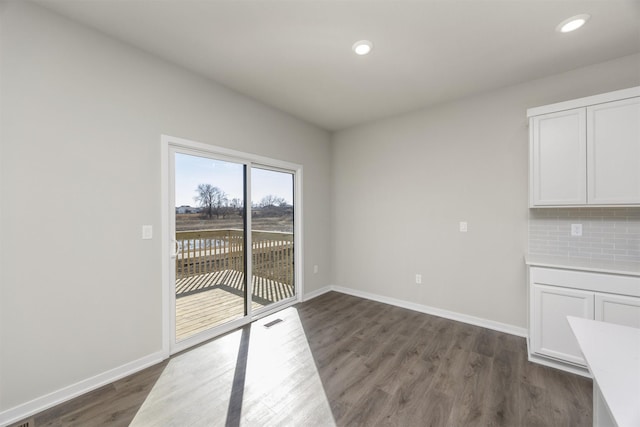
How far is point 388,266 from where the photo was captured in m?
3.91

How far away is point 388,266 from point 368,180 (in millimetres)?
1378

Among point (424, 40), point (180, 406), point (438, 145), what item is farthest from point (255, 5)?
point (180, 406)

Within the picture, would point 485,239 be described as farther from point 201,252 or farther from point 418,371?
point 201,252

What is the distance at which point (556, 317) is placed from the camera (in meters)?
2.27

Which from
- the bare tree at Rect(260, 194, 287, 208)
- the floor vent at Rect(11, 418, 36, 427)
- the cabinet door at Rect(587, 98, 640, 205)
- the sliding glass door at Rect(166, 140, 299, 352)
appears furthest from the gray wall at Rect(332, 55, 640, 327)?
the floor vent at Rect(11, 418, 36, 427)

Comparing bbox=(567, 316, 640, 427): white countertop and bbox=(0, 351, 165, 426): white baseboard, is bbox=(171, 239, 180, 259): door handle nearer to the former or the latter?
bbox=(0, 351, 165, 426): white baseboard

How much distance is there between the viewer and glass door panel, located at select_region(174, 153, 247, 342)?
8.66 feet

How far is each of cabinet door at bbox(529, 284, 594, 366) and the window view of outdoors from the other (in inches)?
115

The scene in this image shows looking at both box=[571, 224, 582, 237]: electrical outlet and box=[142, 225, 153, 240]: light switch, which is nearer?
box=[142, 225, 153, 240]: light switch

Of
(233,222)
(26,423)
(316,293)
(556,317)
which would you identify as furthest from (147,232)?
(556,317)

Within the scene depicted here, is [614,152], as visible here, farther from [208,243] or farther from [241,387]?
[208,243]

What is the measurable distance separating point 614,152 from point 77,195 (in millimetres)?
4371

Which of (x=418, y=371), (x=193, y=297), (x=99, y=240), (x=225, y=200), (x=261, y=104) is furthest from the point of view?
(x=261, y=104)

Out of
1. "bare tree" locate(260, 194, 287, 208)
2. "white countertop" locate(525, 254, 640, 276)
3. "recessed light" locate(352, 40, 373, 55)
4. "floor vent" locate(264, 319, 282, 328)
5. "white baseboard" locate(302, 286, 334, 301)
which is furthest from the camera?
"white baseboard" locate(302, 286, 334, 301)
